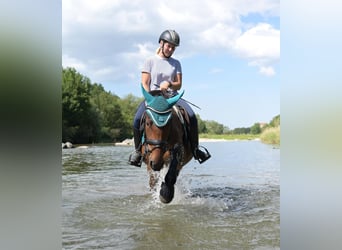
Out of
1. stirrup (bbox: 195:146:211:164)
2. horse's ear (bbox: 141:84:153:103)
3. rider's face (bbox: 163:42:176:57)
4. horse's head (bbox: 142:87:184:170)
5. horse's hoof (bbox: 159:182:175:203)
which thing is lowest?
horse's hoof (bbox: 159:182:175:203)

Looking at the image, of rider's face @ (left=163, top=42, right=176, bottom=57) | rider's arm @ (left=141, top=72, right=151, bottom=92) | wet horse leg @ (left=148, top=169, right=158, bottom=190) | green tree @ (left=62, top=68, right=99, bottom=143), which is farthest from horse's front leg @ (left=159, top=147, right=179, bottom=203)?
green tree @ (left=62, top=68, right=99, bottom=143)

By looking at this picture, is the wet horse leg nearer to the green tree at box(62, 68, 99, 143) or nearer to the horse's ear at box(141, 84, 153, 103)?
the horse's ear at box(141, 84, 153, 103)

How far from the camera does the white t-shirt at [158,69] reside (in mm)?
4652

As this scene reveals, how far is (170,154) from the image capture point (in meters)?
4.45

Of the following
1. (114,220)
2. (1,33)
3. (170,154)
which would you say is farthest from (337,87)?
(114,220)

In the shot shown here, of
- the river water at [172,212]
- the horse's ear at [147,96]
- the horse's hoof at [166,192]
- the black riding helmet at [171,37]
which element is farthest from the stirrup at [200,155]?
the black riding helmet at [171,37]

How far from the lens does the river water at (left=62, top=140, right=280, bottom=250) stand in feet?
12.4

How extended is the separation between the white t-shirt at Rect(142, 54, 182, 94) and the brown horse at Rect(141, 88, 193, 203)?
8.0 inches

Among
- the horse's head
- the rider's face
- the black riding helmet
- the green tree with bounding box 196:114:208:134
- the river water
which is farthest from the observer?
the green tree with bounding box 196:114:208:134

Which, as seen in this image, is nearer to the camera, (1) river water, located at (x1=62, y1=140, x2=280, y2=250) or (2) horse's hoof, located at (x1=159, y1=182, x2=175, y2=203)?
(1) river water, located at (x1=62, y1=140, x2=280, y2=250)

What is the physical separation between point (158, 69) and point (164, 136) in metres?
0.91

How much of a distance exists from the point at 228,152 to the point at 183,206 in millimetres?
7156

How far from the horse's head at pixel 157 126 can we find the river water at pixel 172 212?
64 cm

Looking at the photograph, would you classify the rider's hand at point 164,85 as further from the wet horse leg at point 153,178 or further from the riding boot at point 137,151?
the wet horse leg at point 153,178
